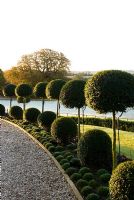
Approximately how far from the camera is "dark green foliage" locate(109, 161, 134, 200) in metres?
7.72

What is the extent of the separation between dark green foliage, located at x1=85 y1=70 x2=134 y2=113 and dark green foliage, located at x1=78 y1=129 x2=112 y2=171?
1.74 meters

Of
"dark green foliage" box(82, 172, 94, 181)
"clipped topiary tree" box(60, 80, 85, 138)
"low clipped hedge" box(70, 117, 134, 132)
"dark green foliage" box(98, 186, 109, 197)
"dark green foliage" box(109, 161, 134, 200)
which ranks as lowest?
"dark green foliage" box(98, 186, 109, 197)

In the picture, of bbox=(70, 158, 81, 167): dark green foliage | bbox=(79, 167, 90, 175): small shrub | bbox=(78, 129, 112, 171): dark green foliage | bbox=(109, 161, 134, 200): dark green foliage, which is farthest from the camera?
bbox=(70, 158, 81, 167): dark green foliage

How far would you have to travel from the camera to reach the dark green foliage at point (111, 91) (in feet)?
35.9

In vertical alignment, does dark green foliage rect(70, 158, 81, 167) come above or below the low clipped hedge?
below

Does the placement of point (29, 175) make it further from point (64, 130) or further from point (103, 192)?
point (64, 130)

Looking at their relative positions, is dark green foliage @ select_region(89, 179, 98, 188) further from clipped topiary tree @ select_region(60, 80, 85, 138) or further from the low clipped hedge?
the low clipped hedge

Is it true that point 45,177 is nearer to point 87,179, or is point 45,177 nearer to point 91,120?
point 87,179

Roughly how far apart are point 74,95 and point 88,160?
4.36 m

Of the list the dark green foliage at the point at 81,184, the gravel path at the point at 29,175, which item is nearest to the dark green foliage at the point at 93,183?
the dark green foliage at the point at 81,184

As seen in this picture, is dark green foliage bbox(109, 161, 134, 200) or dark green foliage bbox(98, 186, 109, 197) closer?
dark green foliage bbox(109, 161, 134, 200)

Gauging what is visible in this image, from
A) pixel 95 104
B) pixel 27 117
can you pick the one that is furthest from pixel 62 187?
pixel 27 117

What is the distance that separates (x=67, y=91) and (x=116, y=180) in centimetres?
912

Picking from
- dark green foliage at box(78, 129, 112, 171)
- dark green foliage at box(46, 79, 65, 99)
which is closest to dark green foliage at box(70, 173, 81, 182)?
dark green foliage at box(78, 129, 112, 171)
